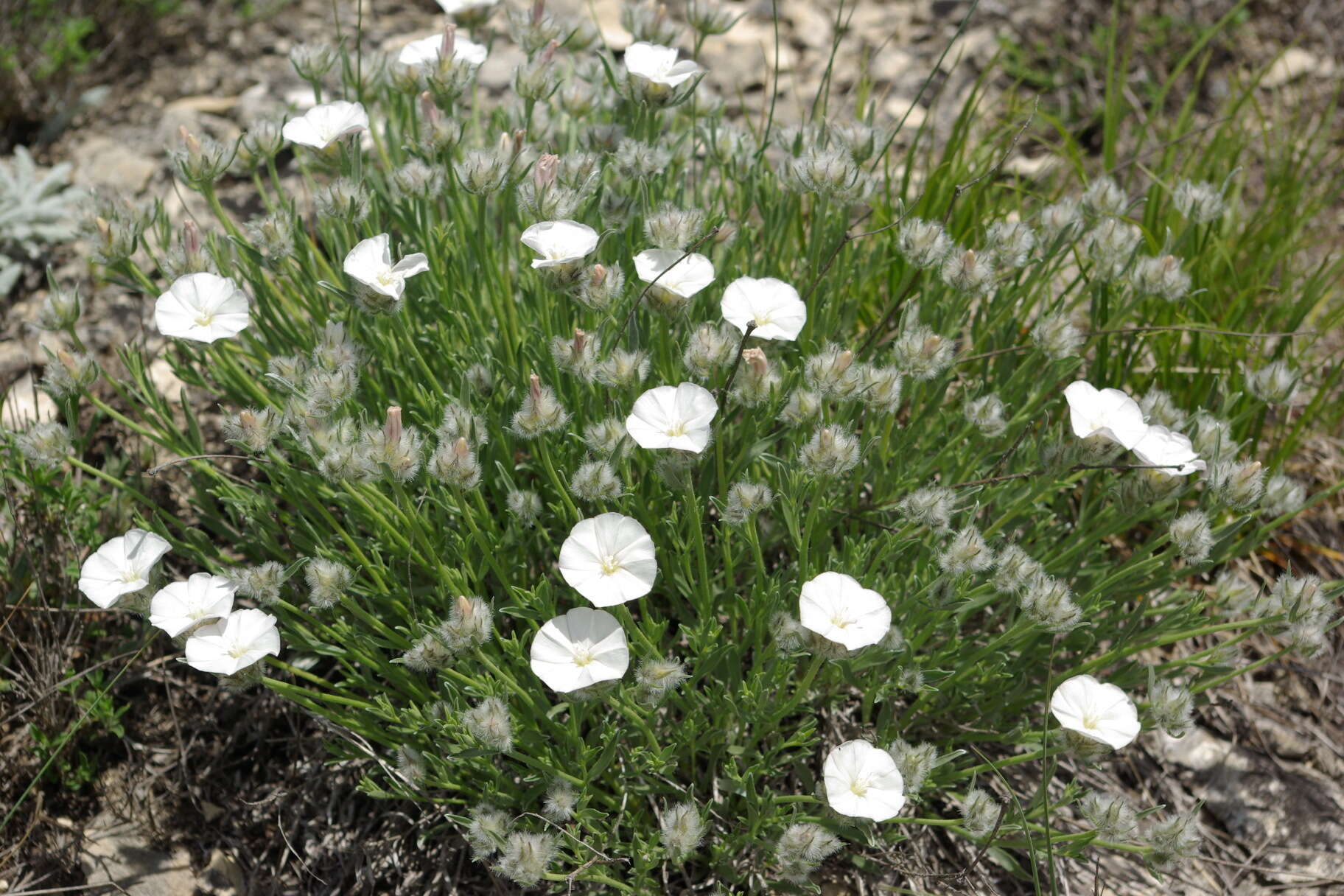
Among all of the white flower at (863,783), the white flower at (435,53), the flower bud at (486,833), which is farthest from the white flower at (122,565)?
the white flower at (863,783)

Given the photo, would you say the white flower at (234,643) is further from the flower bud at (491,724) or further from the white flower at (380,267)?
the white flower at (380,267)

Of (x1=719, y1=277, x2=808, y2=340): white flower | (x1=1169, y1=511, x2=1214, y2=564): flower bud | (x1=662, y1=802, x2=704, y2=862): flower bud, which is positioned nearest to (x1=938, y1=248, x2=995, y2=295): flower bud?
(x1=719, y1=277, x2=808, y2=340): white flower

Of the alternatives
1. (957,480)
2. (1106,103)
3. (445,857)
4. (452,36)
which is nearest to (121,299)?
(452,36)

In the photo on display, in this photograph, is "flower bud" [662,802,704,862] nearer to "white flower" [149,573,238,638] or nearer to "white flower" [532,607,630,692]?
"white flower" [532,607,630,692]

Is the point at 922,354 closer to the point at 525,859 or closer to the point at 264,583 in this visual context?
the point at 525,859

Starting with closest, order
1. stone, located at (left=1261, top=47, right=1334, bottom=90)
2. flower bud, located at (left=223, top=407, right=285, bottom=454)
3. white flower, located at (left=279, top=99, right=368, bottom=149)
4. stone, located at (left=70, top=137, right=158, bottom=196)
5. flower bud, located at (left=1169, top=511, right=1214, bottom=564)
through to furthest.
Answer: flower bud, located at (left=223, top=407, right=285, bottom=454) < flower bud, located at (left=1169, top=511, right=1214, bottom=564) < white flower, located at (left=279, top=99, right=368, bottom=149) < stone, located at (left=70, top=137, right=158, bottom=196) < stone, located at (left=1261, top=47, right=1334, bottom=90)

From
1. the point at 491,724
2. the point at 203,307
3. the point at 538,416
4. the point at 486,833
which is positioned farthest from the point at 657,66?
the point at 486,833

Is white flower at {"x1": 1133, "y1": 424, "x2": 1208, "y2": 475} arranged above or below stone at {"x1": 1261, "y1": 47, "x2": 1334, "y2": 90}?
above
